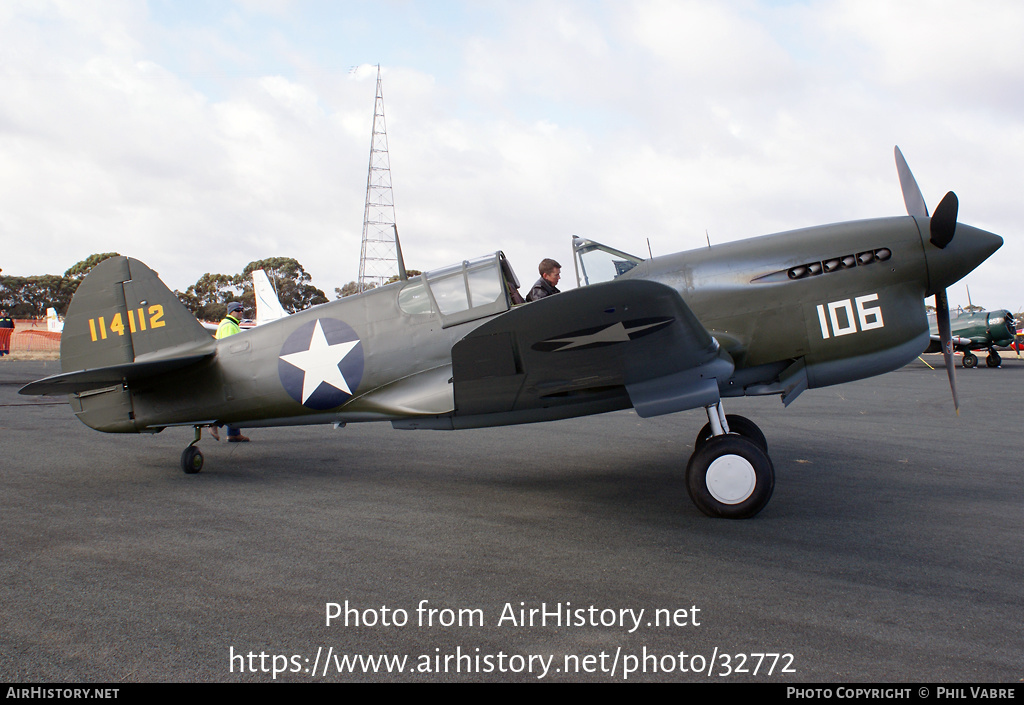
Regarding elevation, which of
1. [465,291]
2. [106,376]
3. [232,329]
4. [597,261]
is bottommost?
[106,376]

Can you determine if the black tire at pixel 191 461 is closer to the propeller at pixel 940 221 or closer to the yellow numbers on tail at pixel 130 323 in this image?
the yellow numbers on tail at pixel 130 323

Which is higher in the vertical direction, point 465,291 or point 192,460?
point 465,291

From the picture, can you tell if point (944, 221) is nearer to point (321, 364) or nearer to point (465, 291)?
point (465, 291)

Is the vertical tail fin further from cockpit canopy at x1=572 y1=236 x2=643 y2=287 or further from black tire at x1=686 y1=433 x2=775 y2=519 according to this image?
black tire at x1=686 y1=433 x2=775 y2=519

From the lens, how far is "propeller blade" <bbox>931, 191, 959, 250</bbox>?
4387 millimetres

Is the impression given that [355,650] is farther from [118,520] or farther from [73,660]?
[118,520]

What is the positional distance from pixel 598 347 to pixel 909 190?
3.42m

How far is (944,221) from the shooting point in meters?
4.44

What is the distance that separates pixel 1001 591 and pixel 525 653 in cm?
230

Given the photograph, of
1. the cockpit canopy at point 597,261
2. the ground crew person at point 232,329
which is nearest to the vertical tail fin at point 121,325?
the ground crew person at point 232,329

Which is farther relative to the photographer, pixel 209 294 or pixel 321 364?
pixel 209 294

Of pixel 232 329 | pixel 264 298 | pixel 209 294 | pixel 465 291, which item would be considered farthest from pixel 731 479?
pixel 209 294

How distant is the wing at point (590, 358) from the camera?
3.46 metres
